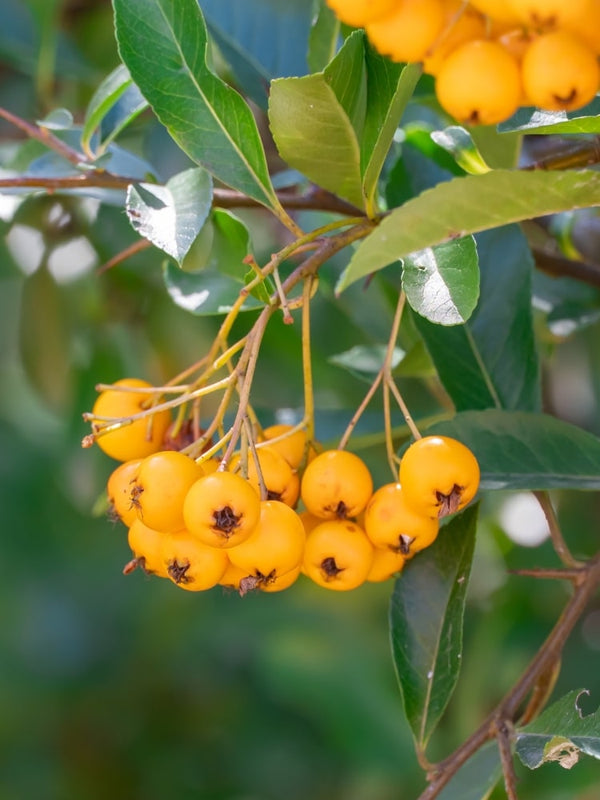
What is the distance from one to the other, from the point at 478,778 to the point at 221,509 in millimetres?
594

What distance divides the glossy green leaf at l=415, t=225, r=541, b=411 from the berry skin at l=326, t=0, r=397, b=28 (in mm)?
546

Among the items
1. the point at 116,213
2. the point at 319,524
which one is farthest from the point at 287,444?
Result: the point at 116,213

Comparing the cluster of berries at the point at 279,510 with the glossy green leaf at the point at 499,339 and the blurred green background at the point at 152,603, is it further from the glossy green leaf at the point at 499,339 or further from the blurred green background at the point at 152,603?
the blurred green background at the point at 152,603

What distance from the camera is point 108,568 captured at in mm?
3135

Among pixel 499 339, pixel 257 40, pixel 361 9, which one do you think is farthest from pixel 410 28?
pixel 257 40

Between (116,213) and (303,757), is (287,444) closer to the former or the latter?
(116,213)

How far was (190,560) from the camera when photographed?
92 cm

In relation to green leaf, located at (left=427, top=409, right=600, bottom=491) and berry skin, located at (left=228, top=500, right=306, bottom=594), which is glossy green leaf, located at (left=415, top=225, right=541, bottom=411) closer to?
green leaf, located at (left=427, top=409, right=600, bottom=491)

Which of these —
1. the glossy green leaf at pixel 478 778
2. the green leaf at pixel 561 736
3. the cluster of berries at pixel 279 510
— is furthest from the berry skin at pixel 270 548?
the glossy green leaf at pixel 478 778

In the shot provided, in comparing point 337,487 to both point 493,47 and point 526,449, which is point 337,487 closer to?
point 526,449

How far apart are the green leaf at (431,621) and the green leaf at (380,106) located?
0.40m

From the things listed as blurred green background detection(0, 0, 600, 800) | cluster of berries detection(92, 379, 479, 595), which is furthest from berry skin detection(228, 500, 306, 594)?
blurred green background detection(0, 0, 600, 800)

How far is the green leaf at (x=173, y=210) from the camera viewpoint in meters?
0.96

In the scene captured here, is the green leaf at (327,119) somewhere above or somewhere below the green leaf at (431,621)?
above
